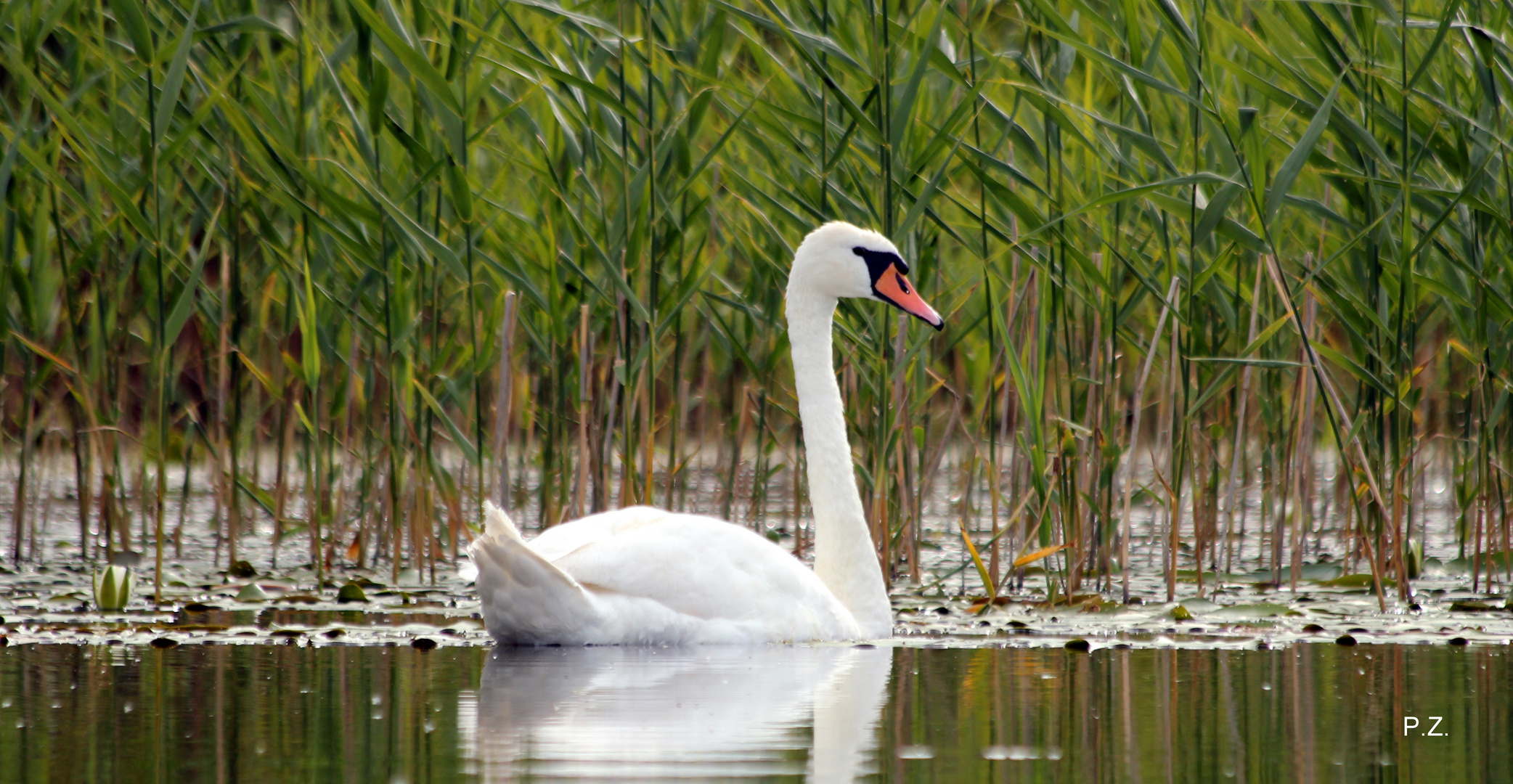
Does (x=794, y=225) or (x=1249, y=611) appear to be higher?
(x=794, y=225)

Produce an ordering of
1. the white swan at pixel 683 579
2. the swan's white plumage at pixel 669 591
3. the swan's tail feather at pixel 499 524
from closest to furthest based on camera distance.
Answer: the swan's tail feather at pixel 499 524 < the white swan at pixel 683 579 < the swan's white plumage at pixel 669 591

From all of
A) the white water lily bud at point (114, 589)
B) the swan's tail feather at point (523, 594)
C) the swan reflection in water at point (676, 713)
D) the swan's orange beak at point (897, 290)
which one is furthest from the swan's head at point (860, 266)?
the white water lily bud at point (114, 589)

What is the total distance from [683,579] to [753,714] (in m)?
1.44

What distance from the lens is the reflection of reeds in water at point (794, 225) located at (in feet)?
18.9

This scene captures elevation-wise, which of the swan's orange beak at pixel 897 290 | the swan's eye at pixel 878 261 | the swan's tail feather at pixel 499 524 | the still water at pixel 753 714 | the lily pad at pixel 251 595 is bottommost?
the still water at pixel 753 714

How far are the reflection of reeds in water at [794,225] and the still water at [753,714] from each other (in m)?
1.24

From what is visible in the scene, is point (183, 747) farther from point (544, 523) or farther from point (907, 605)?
point (544, 523)

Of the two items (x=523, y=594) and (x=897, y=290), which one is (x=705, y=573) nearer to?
(x=523, y=594)

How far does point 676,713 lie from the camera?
12.7 feet

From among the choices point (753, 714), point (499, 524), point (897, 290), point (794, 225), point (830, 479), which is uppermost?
point (794, 225)

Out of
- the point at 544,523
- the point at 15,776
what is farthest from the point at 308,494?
the point at 15,776

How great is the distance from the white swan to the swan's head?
2cm

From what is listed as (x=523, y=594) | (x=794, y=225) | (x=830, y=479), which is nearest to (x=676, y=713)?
(x=523, y=594)

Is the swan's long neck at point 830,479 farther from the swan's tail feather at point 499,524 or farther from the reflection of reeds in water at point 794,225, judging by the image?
the swan's tail feather at point 499,524
